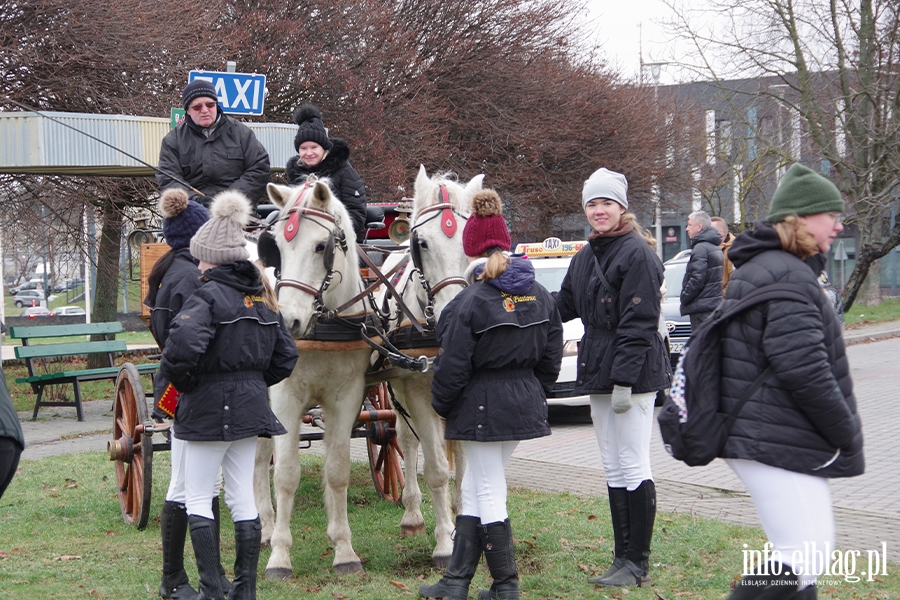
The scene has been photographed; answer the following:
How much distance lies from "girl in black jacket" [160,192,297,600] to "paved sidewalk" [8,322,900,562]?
3549 millimetres

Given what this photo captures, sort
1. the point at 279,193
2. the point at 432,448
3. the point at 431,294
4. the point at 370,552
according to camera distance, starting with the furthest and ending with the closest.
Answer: the point at 370,552
the point at 432,448
the point at 279,193
the point at 431,294

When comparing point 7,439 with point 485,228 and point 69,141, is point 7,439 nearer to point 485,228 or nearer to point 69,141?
point 485,228

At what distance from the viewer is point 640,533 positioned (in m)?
5.36

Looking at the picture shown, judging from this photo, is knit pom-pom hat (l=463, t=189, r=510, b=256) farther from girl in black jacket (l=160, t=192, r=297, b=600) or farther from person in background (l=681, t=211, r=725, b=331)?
person in background (l=681, t=211, r=725, b=331)

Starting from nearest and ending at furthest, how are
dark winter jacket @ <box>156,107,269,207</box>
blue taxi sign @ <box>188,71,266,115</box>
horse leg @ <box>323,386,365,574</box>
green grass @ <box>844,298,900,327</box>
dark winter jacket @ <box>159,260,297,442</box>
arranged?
1. dark winter jacket @ <box>159,260,297,442</box>
2. horse leg @ <box>323,386,365,574</box>
3. dark winter jacket @ <box>156,107,269,207</box>
4. blue taxi sign @ <box>188,71,266,115</box>
5. green grass @ <box>844,298,900,327</box>

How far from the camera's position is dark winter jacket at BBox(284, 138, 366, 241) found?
6.59 m

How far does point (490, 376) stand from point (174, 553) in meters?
1.92

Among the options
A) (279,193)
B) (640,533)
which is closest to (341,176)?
(279,193)

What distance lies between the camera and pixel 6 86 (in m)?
13.6

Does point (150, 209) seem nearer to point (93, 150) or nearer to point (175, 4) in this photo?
point (175, 4)

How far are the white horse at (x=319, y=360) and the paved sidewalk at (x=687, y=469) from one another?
2.62m

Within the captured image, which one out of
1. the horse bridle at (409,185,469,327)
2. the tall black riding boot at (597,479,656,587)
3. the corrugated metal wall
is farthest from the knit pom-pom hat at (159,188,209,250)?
the corrugated metal wall

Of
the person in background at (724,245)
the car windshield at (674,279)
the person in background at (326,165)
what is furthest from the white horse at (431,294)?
the car windshield at (674,279)

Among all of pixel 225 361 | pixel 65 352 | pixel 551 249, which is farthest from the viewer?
pixel 551 249
